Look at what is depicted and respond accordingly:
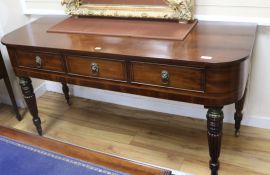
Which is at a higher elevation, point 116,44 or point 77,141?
point 116,44

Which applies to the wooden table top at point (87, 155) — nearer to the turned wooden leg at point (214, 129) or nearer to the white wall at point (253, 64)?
the turned wooden leg at point (214, 129)

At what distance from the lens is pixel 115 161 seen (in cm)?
111

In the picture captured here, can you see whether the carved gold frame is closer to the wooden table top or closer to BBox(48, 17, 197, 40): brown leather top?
BBox(48, 17, 197, 40): brown leather top

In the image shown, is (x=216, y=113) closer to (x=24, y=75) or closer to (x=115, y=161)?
(x=115, y=161)

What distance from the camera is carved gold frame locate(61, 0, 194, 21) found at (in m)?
1.72

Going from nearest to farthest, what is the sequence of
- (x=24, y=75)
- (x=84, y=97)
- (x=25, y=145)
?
1. (x=25, y=145)
2. (x=24, y=75)
3. (x=84, y=97)

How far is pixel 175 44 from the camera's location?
1.49 m

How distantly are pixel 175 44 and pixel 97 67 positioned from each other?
0.42 metres

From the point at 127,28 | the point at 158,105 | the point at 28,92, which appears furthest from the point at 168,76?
the point at 28,92

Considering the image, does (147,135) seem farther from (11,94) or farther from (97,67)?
(11,94)

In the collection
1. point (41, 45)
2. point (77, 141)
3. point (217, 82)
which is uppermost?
point (41, 45)

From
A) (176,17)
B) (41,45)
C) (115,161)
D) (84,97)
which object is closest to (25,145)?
(115,161)

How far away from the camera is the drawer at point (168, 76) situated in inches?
53.8

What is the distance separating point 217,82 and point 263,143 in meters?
0.80
